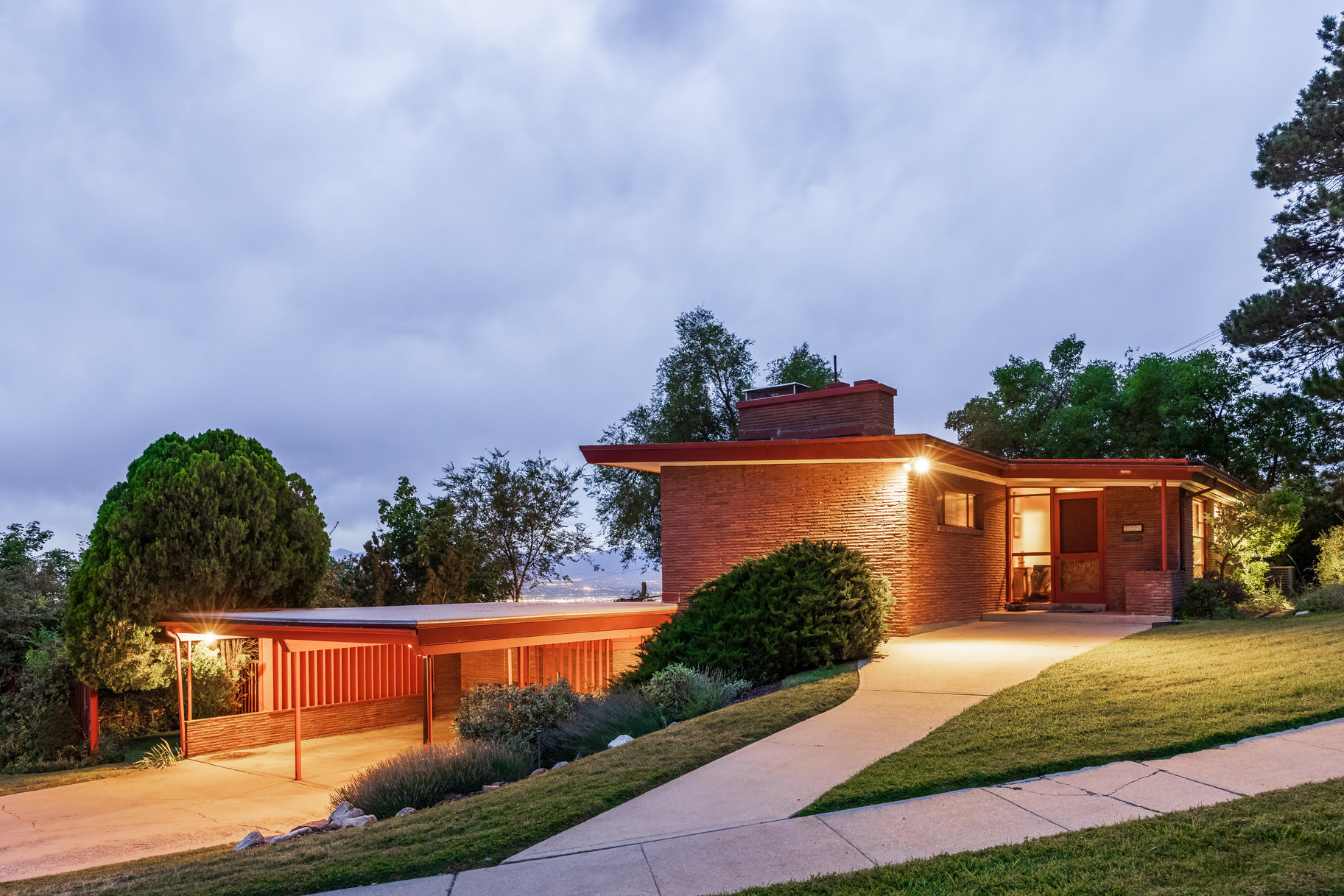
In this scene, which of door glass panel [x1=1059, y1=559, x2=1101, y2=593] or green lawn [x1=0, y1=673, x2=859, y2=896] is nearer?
green lawn [x1=0, y1=673, x2=859, y2=896]

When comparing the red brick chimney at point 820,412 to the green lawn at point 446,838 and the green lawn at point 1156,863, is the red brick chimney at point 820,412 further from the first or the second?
the green lawn at point 1156,863

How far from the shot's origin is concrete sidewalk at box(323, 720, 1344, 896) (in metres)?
4.74

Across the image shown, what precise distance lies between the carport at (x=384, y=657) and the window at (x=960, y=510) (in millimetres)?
5186

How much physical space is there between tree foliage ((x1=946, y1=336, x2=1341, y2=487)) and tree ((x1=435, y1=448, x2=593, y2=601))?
20.0 meters

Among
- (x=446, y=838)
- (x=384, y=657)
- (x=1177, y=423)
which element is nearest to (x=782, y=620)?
(x=446, y=838)

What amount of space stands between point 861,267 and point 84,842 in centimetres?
8657

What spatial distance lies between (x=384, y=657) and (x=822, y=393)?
32.9ft

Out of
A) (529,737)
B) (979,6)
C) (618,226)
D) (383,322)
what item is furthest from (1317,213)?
(383,322)

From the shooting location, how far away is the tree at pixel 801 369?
3241 cm

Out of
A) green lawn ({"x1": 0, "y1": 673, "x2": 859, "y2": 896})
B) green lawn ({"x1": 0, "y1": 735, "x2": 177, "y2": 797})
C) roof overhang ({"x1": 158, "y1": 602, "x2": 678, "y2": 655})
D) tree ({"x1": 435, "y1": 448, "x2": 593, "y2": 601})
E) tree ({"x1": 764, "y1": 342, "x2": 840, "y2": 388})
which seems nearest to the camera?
green lawn ({"x1": 0, "y1": 673, "x2": 859, "y2": 896})

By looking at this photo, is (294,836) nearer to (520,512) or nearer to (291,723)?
(291,723)

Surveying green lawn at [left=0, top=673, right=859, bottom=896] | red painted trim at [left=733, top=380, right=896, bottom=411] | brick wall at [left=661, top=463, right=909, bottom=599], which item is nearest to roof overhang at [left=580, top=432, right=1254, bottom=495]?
brick wall at [left=661, top=463, right=909, bottom=599]

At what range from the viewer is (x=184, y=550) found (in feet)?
51.5

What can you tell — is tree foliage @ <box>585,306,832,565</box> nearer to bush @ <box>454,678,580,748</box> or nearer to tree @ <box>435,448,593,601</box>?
tree @ <box>435,448,593,601</box>
